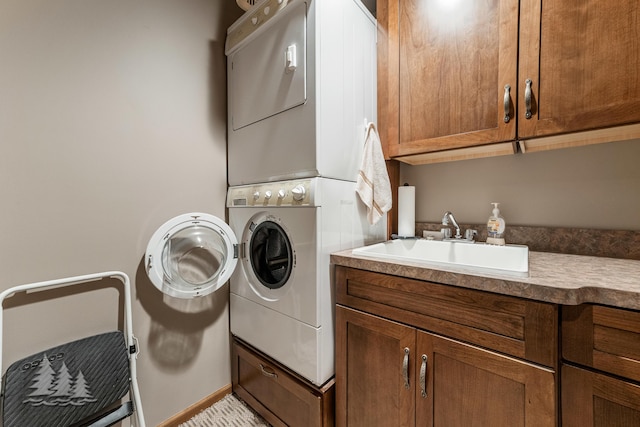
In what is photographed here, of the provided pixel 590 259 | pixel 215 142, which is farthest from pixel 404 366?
pixel 215 142

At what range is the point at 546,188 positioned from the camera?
1.29m

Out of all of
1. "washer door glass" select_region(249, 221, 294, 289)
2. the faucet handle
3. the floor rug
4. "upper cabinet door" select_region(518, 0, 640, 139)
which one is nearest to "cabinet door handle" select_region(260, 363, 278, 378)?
the floor rug

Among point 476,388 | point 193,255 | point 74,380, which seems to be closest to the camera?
point 476,388

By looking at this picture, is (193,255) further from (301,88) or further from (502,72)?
(502,72)

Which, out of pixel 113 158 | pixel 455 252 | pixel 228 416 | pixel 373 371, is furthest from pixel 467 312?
pixel 113 158

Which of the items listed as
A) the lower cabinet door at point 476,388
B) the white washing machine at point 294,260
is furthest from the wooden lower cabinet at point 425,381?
the white washing machine at point 294,260

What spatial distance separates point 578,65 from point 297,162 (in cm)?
114

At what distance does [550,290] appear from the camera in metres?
0.72

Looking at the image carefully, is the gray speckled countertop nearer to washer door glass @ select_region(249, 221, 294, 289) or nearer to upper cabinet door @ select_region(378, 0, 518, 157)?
washer door glass @ select_region(249, 221, 294, 289)

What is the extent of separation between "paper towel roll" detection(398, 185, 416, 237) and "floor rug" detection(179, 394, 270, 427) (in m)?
1.38

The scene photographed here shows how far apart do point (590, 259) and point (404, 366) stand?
91 centimetres

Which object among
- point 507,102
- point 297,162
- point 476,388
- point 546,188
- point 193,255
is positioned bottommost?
point 476,388

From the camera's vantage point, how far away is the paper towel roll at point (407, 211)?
1589mm

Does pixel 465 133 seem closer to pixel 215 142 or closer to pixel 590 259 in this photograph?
pixel 590 259
